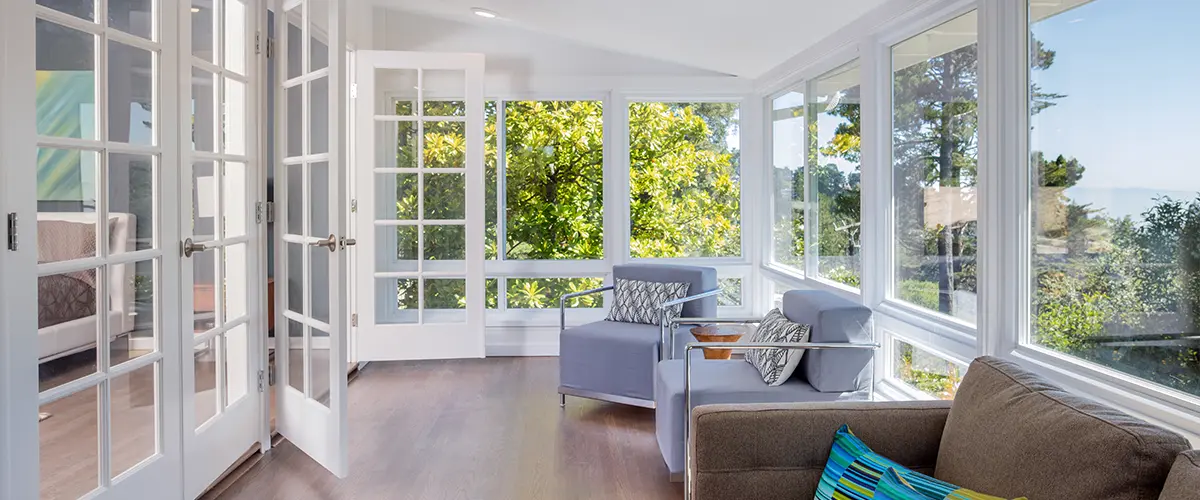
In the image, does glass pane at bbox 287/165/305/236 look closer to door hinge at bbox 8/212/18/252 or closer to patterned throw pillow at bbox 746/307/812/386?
door hinge at bbox 8/212/18/252

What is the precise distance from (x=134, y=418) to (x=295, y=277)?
101 centimetres

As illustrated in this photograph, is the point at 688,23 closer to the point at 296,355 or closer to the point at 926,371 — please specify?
the point at 926,371

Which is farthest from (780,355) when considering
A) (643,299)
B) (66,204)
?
(66,204)

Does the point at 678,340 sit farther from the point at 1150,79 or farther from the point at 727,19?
the point at 1150,79

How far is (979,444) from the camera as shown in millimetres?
1622

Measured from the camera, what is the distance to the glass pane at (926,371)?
3.13 meters

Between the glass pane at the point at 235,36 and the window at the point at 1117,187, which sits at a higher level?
the glass pane at the point at 235,36

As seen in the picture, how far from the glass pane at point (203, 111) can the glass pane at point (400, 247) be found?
2262 mm

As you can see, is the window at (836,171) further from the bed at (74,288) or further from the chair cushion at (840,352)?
the bed at (74,288)

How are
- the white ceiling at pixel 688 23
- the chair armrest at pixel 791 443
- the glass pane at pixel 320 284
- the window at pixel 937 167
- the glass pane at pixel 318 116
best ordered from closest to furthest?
the chair armrest at pixel 791 443 → the window at pixel 937 167 → the glass pane at pixel 318 116 → the glass pane at pixel 320 284 → the white ceiling at pixel 688 23

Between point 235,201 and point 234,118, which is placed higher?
point 234,118

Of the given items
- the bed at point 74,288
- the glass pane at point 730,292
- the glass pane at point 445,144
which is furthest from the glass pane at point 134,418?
the glass pane at point 730,292

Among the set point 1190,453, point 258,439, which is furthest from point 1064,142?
point 258,439

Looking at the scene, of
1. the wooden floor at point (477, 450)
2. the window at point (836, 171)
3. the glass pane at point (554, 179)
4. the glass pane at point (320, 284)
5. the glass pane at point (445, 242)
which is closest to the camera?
the wooden floor at point (477, 450)
